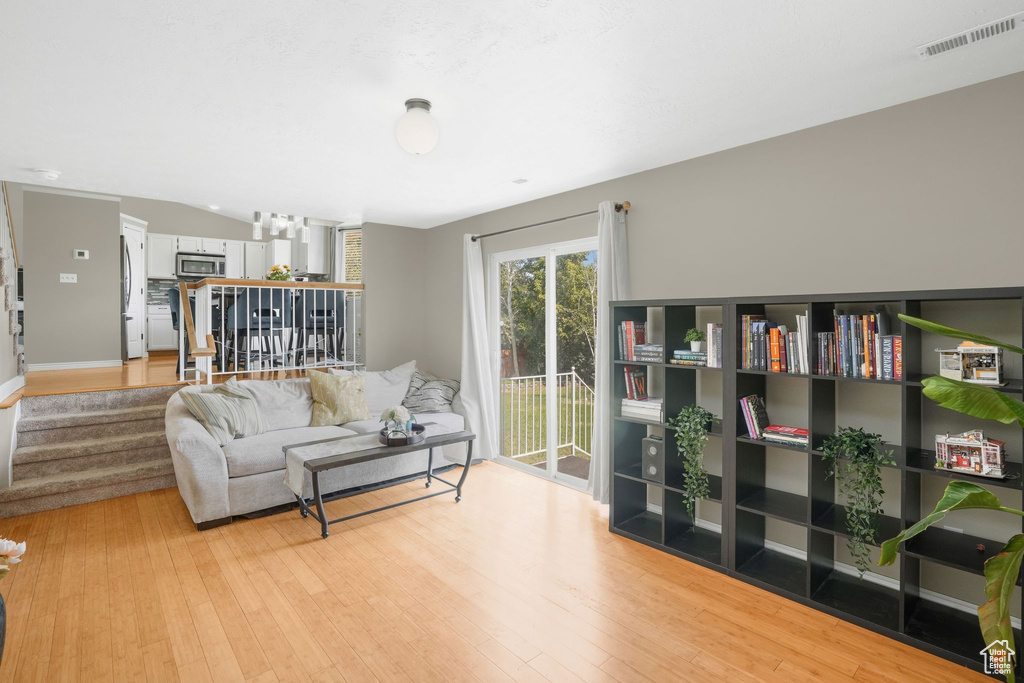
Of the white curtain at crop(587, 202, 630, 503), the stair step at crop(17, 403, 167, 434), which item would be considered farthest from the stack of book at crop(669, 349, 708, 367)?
the stair step at crop(17, 403, 167, 434)

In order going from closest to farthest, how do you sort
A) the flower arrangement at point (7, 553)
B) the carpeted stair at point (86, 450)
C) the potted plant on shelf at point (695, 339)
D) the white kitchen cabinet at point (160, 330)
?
the flower arrangement at point (7, 553), the potted plant on shelf at point (695, 339), the carpeted stair at point (86, 450), the white kitchen cabinet at point (160, 330)

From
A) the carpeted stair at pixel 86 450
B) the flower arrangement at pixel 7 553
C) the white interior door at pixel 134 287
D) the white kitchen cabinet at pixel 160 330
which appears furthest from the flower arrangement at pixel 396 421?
the white kitchen cabinet at pixel 160 330

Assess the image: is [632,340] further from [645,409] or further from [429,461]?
[429,461]

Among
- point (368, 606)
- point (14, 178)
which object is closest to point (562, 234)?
point (368, 606)

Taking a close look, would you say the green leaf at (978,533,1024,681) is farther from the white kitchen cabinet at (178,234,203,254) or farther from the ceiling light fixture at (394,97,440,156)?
the white kitchen cabinet at (178,234,203,254)

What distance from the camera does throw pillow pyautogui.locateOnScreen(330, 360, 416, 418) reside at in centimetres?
510

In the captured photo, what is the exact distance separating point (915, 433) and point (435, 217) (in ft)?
14.7

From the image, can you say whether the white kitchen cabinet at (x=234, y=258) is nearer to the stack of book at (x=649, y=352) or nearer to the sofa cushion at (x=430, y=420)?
the sofa cushion at (x=430, y=420)

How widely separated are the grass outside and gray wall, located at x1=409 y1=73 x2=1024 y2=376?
1.31 m

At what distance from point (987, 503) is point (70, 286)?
8.58 m

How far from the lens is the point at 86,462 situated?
4254 millimetres

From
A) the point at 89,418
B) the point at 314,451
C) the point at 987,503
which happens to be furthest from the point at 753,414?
the point at 89,418

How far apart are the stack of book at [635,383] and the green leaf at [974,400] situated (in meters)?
1.97

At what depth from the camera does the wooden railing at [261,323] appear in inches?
200
